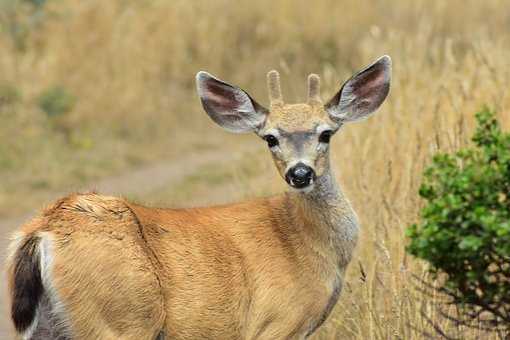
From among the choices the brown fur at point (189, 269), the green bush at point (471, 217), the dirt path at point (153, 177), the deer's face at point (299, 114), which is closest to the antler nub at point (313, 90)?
the deer's face at point (299, 114)

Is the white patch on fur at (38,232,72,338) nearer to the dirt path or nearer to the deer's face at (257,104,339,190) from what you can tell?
the deer's face at (257,104,339,190)

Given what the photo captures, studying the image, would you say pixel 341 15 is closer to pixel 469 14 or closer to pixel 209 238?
pixel 469 14

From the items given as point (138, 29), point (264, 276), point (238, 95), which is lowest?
point (264, 276)

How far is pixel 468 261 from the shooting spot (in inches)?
174

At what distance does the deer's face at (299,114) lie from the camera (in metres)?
5.73

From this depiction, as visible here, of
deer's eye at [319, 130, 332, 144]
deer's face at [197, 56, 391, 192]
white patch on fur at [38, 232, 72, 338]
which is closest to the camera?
white patch on fur at [38, 232, 72, 338]

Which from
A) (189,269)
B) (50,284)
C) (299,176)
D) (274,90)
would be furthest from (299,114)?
(50,284)

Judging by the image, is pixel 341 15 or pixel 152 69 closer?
pixel 152 69

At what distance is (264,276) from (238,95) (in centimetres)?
105

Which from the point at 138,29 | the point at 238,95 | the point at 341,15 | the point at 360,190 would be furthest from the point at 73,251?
the point at 341,15

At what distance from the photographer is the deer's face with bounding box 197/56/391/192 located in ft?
18.8

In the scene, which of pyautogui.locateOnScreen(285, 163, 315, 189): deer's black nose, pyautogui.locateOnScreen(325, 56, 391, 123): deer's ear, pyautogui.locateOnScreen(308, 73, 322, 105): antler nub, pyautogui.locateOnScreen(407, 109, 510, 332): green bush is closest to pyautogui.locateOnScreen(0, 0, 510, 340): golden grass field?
pyautogui.locateOnScreen(285, 163, 315, 189): deer's black nose

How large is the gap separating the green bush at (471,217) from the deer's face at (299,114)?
1.26m

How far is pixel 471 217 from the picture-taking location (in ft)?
13.9
